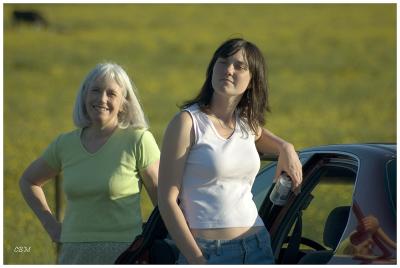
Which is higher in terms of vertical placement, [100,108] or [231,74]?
[231,74]

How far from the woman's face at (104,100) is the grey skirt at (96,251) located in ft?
1.69

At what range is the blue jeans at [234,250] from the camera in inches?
186

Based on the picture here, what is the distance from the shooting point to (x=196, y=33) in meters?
50.4

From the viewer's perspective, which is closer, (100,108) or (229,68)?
(229,68)

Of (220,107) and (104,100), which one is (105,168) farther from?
(220,107)

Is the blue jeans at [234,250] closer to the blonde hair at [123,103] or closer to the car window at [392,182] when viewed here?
the car window at [392,182]

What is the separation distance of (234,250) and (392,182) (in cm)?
65

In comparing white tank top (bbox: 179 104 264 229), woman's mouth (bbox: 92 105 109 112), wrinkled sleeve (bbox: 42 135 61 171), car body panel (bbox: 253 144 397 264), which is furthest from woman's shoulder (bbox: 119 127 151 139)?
car body panel (bbox: 253 144 397 264)

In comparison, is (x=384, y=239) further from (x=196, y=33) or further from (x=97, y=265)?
(x=196, y=33)

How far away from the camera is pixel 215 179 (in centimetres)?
470

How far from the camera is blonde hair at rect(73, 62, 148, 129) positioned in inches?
210

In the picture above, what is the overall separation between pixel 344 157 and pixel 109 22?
5007 cm

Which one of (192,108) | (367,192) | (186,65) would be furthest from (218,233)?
(186,65)

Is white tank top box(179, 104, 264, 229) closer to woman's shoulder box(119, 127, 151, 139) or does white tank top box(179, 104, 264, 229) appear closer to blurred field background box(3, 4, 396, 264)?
woman's shoulder box(119, 127, 151, 139)
